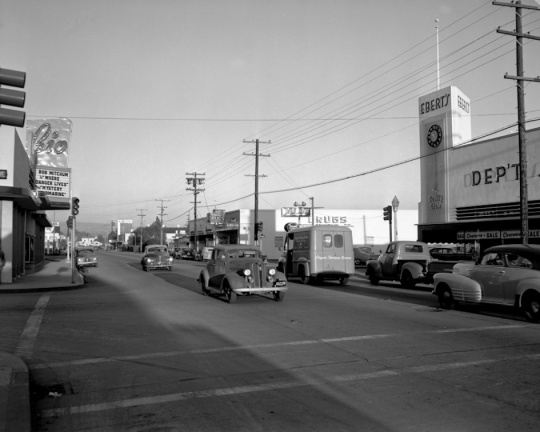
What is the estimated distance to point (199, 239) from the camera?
85938mm

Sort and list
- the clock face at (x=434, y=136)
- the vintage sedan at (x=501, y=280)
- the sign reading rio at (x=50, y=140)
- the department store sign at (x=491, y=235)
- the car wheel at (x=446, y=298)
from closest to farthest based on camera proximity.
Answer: the vintage sedan at (x=501, y=280) → the car wheel at (x=446, y=298) → the department store sign at (x=491, y=235) → the sign reading rio at (x=50, y=140) → the clock face at (x=434, y=136)

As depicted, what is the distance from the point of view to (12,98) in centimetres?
596

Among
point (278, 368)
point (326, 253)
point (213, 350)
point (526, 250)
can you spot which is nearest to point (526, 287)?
point (526, 250)

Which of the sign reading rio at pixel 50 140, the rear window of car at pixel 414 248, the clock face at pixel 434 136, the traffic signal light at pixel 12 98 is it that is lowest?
the rear window of car at pixel 414 248

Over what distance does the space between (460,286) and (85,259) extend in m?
28.8

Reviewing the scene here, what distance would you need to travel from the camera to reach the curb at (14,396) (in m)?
4.77

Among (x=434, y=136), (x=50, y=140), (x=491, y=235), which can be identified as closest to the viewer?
(x=50, y=140)

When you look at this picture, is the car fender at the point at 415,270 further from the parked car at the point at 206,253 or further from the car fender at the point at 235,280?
the parked car at the point at 206,253

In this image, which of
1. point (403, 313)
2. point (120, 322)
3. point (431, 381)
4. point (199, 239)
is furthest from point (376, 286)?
point (199, 239)

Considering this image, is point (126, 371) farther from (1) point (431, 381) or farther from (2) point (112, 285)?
(2) point (112, 285)

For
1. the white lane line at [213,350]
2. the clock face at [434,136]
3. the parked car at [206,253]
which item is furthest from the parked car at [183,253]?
the white lane line at [213,350]

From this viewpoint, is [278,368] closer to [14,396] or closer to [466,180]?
[14,396]

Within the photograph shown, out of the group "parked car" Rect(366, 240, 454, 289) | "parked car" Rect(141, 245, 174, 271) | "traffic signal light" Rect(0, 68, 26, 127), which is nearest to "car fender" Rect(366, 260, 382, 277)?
"parked car" Rect(366, 240, 454, 289)

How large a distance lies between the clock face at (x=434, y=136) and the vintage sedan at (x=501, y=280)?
2113cm
